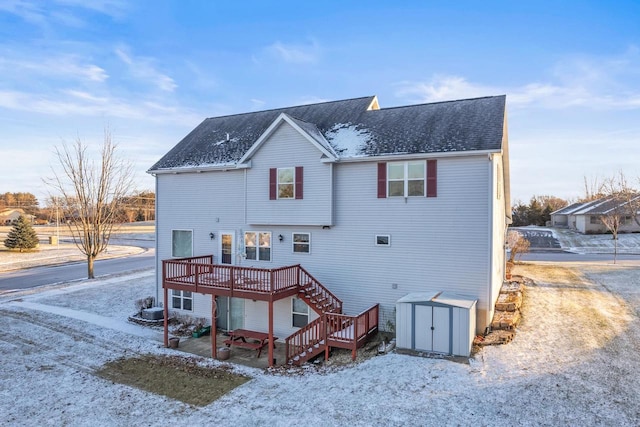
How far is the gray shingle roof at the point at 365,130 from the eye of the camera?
43.7 ft

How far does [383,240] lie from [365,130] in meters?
4.84

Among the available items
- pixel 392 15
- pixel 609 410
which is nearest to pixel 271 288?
pixel 609 410

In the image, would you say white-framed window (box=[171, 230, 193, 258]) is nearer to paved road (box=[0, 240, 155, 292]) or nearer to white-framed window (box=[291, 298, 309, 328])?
white-framed window (box=[291, 298, 309, 328])

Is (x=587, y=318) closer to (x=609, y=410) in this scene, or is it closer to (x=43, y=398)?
(x=609, y=410)

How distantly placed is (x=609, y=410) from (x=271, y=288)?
9.21 meters

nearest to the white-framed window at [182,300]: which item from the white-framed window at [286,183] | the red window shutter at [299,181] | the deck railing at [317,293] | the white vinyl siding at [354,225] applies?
the white vinyl siding at [354,225]

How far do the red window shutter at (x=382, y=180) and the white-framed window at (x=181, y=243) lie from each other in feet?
30.5

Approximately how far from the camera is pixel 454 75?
18.5 m

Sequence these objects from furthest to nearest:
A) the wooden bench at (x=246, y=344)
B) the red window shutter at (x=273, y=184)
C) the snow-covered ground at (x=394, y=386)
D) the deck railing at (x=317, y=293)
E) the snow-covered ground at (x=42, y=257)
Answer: the snow-covered ground at (x=42, y=257) < the red window shutter at (x=273, y=184) < the deck railing at (x=317, y=293) < the wooden bench at (x=246, y=344) < the snow-covered ground at (x=394, y=386)

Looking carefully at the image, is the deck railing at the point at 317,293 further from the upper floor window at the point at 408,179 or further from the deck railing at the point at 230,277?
the upper floor window at the point at 408,179

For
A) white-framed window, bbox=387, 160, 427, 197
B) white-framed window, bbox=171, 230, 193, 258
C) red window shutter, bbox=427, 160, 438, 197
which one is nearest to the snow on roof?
white-framed window, bbox=387, 160, 427, 197

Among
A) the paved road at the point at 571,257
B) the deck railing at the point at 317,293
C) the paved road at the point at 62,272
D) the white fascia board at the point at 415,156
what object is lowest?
the paved road at the point at 62,272

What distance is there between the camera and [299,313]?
1500cm

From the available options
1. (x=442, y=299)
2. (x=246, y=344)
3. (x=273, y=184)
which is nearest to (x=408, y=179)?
(x=442, y=299)
